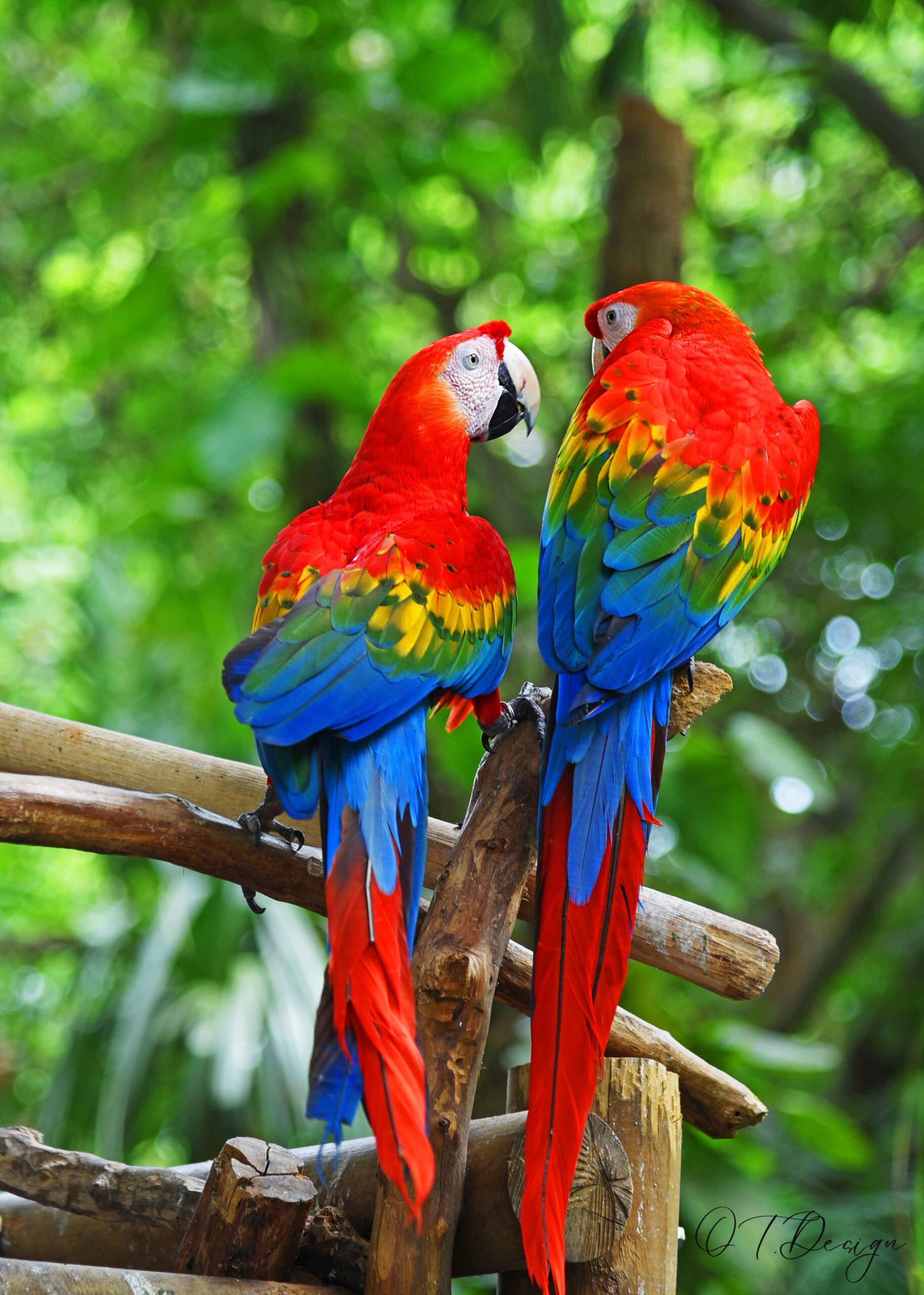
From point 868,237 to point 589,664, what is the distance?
108 inches

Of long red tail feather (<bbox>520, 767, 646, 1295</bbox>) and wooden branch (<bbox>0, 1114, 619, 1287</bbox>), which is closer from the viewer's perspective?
long red tail feather (<bbox>520, 767, 646, 1295</bbox>)

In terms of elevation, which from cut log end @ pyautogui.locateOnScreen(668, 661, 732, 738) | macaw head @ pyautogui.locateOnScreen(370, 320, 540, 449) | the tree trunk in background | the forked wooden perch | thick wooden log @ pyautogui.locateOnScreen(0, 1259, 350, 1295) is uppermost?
the tree trunk in background

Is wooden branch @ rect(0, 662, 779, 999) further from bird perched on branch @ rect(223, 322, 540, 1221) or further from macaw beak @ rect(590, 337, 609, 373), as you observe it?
macaw beak @ rect(590, 337, 609, 373)

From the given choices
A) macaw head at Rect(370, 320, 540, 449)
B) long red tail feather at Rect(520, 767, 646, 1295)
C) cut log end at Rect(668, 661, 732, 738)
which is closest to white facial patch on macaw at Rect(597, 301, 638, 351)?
macaw head at Rect(370, 320, 540, 449)

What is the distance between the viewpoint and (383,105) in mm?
2494

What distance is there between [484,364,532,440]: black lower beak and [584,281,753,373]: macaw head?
0.10 m

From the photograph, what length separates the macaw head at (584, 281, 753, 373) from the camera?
3.85 ft

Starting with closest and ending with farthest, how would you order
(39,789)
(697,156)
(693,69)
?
(39,789)
(697,156)
(693,69)

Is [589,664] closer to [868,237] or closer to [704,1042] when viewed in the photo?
[704,1042]

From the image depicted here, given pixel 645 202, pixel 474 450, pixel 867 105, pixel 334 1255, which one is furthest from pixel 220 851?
pixel 867 105

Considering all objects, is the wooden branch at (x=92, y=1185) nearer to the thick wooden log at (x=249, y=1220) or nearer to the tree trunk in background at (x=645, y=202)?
the thick wooden log at (x=249, y=1220)

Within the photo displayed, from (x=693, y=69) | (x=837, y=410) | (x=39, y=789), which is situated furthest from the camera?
(x=693, y=69)

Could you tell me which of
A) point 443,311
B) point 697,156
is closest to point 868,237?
point 697,156

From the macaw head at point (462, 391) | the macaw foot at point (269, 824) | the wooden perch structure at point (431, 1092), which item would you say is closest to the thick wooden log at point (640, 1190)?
the wooden perch structure at point (431, 1092)
